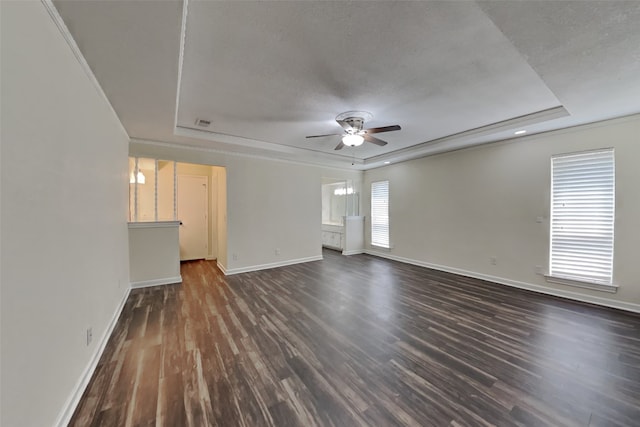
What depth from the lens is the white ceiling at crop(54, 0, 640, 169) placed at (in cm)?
152

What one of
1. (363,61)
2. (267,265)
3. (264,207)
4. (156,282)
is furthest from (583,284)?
(156,282)

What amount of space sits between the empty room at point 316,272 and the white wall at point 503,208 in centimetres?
3

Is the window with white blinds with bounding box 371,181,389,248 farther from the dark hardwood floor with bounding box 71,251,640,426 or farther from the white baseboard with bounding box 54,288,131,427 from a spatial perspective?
the white baseboard with bounding box 54,288,131,427

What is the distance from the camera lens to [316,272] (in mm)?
4980

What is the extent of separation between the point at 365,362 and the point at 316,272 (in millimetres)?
2906

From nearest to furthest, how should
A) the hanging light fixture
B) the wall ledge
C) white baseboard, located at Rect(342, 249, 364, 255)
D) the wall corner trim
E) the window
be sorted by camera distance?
the wall corner trim → the hanging light fixture → the wall ledge → the window → white baseboard, located at Rect(342, 249, 364, 255)

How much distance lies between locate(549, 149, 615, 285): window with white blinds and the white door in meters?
6.98

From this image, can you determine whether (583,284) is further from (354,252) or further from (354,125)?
(354,252)

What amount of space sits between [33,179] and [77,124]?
2.64 feet

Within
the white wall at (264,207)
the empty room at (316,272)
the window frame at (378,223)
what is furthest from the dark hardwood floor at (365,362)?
the window frame at (378,223)

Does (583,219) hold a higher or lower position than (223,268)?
higher

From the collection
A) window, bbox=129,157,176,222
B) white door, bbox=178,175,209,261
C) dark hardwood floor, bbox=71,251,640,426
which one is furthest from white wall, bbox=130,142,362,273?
dark hardwood floor, bbox=71,251,640,426

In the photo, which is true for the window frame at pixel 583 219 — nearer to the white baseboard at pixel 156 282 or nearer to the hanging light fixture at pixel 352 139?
the hanging light fixture at pixel 352 139

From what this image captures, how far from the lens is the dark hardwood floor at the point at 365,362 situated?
1587 mm
